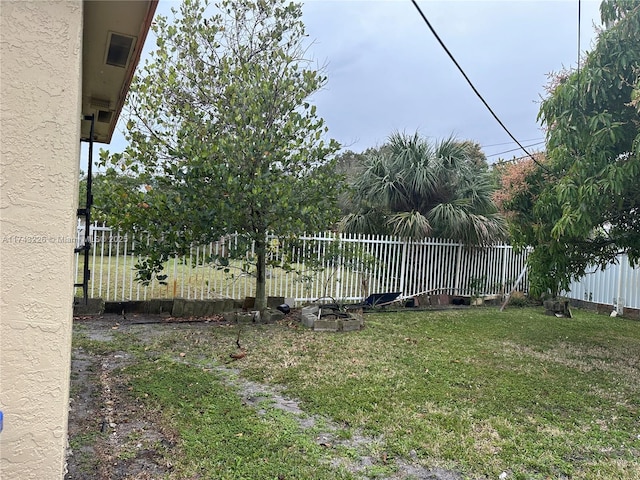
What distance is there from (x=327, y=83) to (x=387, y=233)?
404 cm

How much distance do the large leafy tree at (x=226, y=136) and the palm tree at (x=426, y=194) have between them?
286cm

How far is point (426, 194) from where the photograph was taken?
10164mm

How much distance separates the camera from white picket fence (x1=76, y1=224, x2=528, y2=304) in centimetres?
735

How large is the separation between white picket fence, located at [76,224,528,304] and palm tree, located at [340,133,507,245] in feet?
1.88

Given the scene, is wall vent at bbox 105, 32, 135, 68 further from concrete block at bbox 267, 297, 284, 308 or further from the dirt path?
concrete block at bbox 267, 297, 284, 308

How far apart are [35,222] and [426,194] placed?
944 centimetres

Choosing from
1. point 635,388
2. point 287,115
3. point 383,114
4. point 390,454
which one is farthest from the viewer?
point 383,114

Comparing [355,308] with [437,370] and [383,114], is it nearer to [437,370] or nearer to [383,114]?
[437,370]

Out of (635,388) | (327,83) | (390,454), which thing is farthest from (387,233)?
(390,454)

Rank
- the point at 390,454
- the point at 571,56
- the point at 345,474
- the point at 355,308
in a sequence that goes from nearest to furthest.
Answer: the point at 345,474 → the point at 390,454 → the point at 571,56 → the point at 355,308

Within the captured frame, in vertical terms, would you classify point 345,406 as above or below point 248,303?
below

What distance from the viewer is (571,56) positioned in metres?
5.52

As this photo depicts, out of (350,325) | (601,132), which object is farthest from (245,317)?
(601,132)

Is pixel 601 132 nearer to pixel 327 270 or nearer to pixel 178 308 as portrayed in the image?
pixel 327 270
